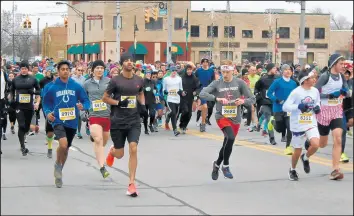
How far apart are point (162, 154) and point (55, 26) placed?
100246 mm

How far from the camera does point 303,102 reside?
11.3 m

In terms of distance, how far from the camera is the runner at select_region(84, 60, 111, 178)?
11716mm

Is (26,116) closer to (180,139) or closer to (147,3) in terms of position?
(180,139)

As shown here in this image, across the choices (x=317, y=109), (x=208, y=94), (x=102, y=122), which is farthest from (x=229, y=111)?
(x=102, y=122)

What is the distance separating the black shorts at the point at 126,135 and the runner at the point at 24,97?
512 cm

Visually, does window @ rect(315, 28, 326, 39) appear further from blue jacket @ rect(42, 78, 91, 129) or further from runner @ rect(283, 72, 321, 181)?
blue jacket @ rect(42, 78, 91, 129)

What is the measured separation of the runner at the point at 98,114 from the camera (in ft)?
38.4

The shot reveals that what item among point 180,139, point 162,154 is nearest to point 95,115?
point 162,154

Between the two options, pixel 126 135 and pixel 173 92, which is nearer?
pixel 126 135

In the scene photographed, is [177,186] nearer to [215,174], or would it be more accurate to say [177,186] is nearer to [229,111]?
[215,174]

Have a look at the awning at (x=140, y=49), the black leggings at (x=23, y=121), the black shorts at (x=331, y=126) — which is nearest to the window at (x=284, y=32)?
the awning at (x=140, y=49)

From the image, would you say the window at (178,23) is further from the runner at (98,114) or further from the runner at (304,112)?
the runner at (304,112)

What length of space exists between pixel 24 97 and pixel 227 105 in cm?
550

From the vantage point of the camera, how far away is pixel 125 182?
11422 millimetres
